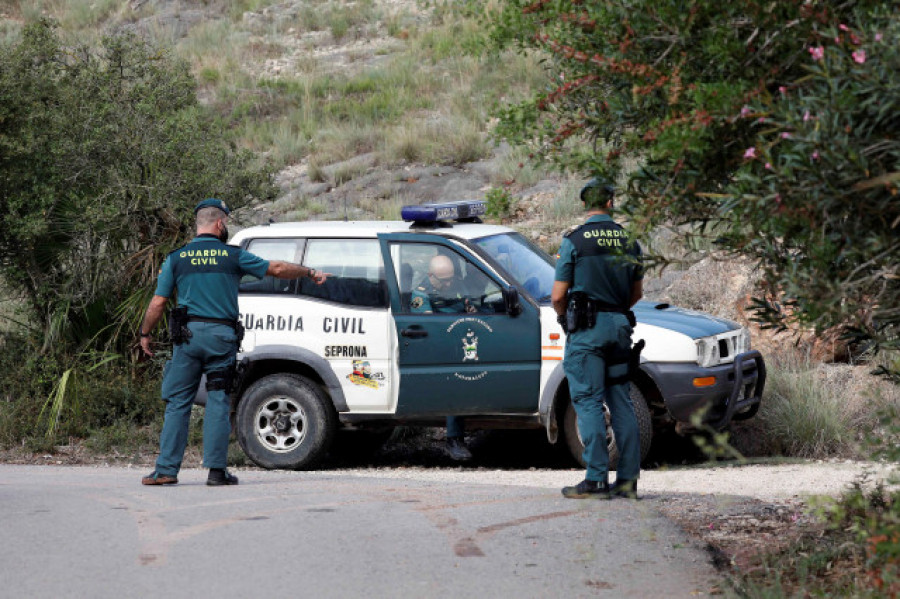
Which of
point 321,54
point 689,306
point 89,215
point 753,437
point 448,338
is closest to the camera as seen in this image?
point 448,338

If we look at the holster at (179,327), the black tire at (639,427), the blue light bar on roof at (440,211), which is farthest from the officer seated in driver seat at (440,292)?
the holster at (179,327)

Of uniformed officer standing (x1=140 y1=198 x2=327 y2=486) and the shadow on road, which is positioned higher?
uniformed officer standing (x1=140 y1=198 x2=327 y2=486)

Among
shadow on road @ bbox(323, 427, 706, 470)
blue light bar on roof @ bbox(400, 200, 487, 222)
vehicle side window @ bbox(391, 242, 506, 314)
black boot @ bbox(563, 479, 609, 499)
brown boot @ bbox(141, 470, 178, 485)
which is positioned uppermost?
blue light bar on roof @ bbox(400, 200, 487, 222)

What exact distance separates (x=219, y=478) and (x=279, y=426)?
4.84 feet

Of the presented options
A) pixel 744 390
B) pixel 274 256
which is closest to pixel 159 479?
pixel 274 256

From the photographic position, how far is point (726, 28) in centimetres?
474

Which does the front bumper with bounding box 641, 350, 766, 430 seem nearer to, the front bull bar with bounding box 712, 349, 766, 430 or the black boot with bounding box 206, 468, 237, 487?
the front bull bar with bounding box 712, 349, 766, 430

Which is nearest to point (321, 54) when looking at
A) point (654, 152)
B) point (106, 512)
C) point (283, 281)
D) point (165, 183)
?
point (165, 183)

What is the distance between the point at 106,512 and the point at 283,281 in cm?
315

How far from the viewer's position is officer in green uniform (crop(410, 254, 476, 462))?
9844mm

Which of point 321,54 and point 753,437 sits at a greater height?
point 321,54

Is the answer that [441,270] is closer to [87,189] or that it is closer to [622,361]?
[622,361]

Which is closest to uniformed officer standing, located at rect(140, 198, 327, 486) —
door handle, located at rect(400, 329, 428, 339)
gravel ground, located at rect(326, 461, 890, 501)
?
door handle, located at rect(400, 329, 428, 339)

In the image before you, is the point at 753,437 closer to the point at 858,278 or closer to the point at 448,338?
the point at 448,338
